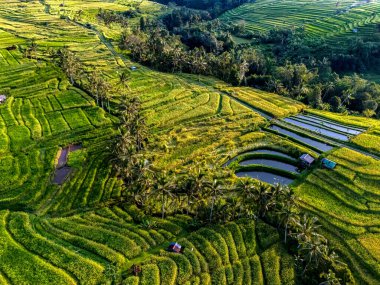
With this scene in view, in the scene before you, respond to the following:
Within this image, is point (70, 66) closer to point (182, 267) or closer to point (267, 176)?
point (267, 176)

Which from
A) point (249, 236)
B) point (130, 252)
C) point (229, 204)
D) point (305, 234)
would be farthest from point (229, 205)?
point (130, 252)

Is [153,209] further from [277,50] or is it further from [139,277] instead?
[277,50]

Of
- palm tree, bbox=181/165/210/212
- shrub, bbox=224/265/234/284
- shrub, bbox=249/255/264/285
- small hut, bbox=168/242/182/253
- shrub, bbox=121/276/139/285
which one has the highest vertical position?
palm tree, bbox=181/165/210/212

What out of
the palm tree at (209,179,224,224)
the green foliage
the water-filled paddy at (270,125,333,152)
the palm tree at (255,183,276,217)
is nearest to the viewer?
the green foliage

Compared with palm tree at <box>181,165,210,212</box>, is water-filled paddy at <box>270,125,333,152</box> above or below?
below

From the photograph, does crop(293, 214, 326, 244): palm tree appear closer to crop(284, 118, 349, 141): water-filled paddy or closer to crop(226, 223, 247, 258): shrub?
crop(226, 223, 247, 258): shrub

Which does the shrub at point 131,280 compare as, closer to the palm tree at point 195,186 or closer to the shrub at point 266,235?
the palm tree at point 195,186

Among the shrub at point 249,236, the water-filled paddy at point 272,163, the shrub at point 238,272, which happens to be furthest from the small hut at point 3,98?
the shrub at point 238,272

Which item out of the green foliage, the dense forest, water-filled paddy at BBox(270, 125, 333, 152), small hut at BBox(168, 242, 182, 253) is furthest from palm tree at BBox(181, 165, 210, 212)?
the dense forest
